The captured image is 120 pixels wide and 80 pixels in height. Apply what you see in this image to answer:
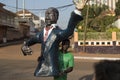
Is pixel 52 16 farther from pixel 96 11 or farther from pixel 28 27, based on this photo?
pixel 28 27

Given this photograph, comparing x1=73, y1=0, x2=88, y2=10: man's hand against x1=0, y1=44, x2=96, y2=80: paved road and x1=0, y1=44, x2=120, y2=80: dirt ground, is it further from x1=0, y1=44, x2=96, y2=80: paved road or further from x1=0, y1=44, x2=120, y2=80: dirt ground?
x1=0, y1=44, x2=96, y2=80: paved road

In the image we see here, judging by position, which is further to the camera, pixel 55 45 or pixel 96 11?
pixel 96 11

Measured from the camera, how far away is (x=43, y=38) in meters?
3.82

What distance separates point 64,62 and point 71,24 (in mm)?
708

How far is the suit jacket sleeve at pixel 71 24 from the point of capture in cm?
319

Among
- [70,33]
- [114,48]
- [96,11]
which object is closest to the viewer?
[70,33]

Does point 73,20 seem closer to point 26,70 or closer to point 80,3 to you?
point 80,3

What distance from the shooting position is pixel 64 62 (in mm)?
3961

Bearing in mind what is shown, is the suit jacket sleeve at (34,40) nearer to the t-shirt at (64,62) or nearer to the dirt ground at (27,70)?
the t-shirt at (64,62)

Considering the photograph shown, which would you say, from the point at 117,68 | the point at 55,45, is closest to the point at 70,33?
the point at 55,45

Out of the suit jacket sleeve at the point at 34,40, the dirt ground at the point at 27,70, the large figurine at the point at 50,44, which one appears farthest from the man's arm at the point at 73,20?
the dirt ground at the point at 27,70

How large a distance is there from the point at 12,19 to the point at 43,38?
2360 inches

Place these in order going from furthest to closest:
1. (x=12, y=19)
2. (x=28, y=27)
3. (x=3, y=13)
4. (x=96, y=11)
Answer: (x=28, y=27)
(x=12, y=19)
(x=3, y=13)
(x=96, y=11)

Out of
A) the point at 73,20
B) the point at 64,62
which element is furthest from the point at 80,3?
the point at 64,62
